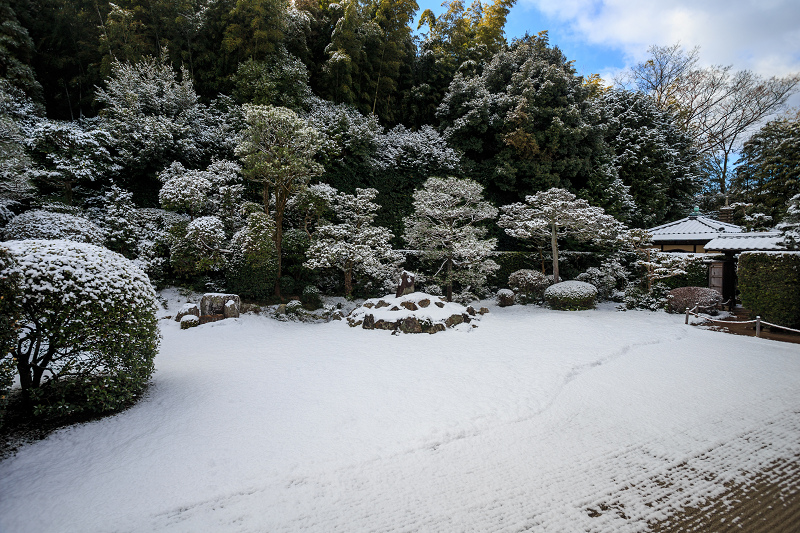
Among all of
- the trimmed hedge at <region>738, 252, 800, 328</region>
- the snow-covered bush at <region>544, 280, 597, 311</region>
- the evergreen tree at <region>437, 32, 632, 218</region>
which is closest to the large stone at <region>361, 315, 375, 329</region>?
the snow-covered bush at <region>544, 280, 597, 311</region>

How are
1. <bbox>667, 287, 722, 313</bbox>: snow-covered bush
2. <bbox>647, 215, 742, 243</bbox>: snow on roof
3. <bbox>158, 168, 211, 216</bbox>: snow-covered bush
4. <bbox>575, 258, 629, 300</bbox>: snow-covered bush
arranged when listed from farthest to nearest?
<bbox>647, 215, 742, 243</bbox>: snow on roof → <bbox>575, 258, 629, 300</bbox>: snow-covered bush → <bbox>667, 287, 722, 313</bbox>: snow-covered bush → <bbox>158, 168, 211, 216</bbox>: snow-covered bush

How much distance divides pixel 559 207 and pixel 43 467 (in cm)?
1076

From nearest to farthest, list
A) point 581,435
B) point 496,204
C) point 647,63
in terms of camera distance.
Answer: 1. point 581,435
2. point 496,204
3. point 647,63

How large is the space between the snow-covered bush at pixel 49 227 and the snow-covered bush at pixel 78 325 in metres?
4.63

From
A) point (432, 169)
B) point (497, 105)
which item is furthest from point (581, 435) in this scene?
point (497, 105)

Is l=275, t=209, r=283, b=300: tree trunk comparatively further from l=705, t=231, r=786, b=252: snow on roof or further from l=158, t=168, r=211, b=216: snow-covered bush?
l=705, t=231, r=786, b=252: snow on roof

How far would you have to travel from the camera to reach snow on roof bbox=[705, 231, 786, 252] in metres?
7.53

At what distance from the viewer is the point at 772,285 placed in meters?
6.69

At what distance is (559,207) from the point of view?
9695 mm

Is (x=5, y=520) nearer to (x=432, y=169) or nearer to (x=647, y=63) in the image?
(x=432, y=169)

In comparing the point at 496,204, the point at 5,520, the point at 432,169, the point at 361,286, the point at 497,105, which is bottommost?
the point at 5,520

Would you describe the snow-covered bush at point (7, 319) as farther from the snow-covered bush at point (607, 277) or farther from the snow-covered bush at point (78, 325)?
the snow-covered bush at point (607, 277)

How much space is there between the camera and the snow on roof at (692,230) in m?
11.9

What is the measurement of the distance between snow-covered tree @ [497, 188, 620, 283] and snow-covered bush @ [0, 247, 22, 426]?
32.7 ft
